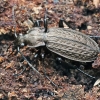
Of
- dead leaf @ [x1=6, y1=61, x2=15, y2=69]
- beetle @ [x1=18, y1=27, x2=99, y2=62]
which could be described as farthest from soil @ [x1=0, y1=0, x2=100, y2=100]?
beetle @ [x1=18, y1=27, x2=99, y2=62]

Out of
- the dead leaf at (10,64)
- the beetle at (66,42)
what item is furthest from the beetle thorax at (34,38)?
the dead leaf at (10,64)

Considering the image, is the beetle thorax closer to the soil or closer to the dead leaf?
the soil

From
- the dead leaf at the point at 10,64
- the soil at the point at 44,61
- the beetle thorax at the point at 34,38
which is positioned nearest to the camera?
the soil at the point at 44,61

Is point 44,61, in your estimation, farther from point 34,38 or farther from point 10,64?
point 10,64

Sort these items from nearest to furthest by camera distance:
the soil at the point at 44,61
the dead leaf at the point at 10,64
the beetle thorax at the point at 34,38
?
the soil at the point at 44,61, the dead leaf at the point at 10,64, the beetle thorax at the point at 34,38

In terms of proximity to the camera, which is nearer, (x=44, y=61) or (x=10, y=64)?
(x=10, y=64)

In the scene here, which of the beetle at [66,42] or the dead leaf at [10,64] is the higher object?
the beetle at [66,42]

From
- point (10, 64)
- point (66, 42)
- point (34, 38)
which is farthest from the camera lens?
point (34, 38)

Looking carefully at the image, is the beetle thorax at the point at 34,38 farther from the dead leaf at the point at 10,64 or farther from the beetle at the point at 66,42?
the dead leaf at the point at 10,64

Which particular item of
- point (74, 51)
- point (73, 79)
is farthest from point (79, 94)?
point (74, 51)

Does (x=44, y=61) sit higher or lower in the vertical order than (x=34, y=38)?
lower

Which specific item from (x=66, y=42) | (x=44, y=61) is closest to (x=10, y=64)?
(x=44, y=61)

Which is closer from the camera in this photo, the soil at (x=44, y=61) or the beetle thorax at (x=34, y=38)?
the soil at (x=44, y=61)
